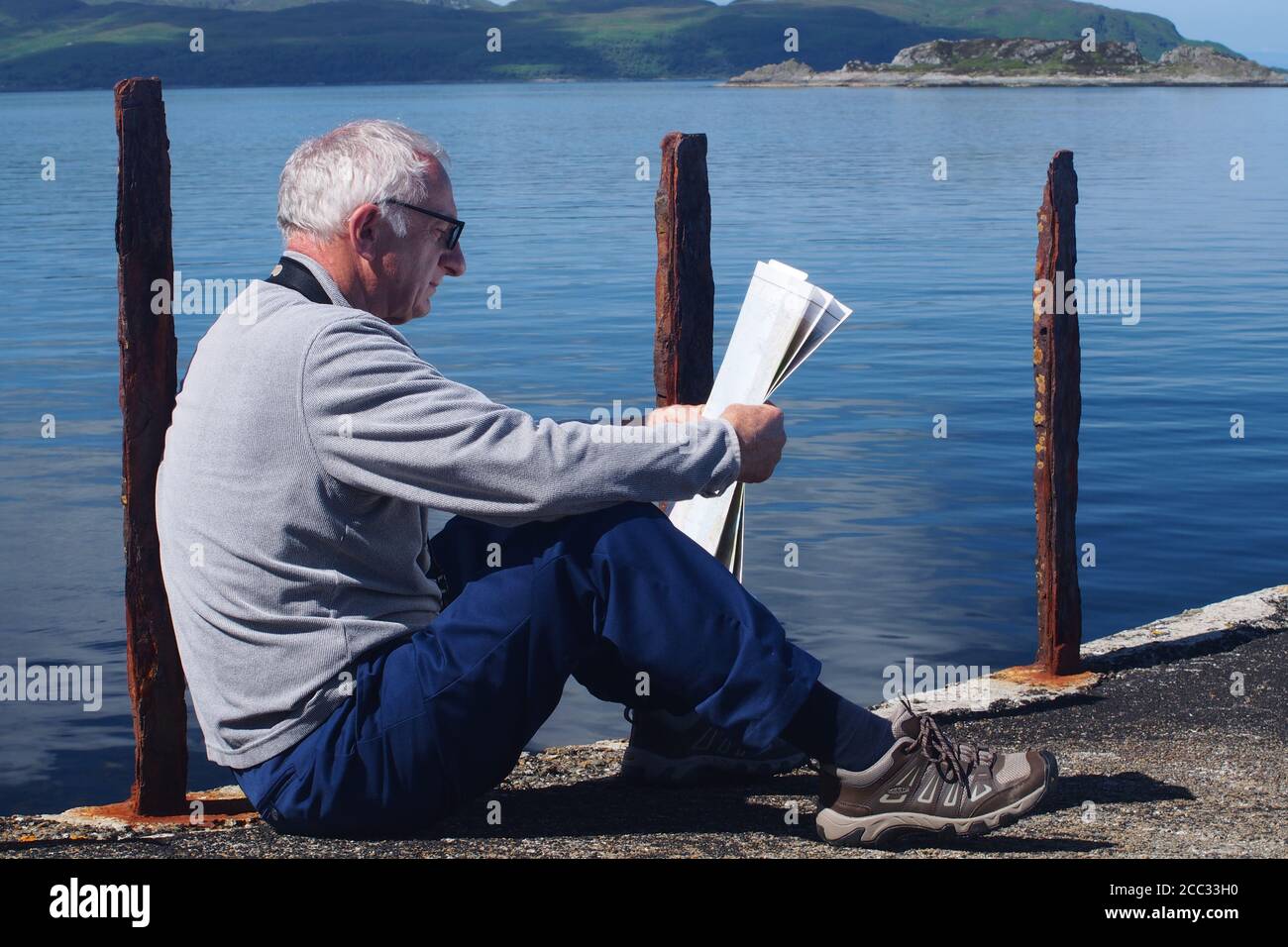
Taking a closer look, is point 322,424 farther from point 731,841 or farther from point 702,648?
point 731,841

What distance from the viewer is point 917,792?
4.40 meters

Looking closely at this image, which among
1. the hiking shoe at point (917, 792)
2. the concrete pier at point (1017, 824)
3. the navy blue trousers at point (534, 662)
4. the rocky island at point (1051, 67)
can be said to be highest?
the rocky island at point (1051, 67)

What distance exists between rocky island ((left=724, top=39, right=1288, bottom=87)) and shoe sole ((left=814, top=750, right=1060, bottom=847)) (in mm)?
164842

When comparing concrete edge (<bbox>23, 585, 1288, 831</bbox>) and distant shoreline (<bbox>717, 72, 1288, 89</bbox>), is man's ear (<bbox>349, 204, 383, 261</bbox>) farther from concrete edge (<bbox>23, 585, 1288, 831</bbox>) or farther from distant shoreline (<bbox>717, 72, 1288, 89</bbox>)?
Result: distant shoreline (<bbox>717, 72, 1288, 89</bbox>)

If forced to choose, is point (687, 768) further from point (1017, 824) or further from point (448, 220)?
point (448, 220)

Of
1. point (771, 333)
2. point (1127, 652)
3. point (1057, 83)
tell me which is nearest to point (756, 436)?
point (771, 333)

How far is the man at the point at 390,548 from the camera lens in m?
3.81

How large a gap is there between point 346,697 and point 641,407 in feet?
44.9

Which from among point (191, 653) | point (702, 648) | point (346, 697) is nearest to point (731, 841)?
point (702, 648)

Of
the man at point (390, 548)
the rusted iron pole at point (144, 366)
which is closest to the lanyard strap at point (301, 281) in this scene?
the man at point (390, 548)

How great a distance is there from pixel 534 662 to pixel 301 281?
45.4 inches

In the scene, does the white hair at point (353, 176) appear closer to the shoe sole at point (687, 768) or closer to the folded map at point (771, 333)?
the folded map at point (771, 333)

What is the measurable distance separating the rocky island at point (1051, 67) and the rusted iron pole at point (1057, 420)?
162m
